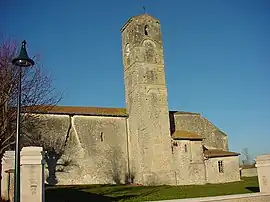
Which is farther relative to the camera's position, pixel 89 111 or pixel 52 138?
pixel 89 111

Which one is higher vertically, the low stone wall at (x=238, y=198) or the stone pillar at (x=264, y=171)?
the stone pillar at (x=264, y=171)

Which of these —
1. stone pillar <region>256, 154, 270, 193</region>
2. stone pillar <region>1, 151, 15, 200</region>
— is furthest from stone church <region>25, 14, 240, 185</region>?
stone pillar <region>1, 151, 15, 200</region>

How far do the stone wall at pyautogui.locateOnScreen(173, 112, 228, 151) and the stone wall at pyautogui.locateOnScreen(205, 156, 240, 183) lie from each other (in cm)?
566

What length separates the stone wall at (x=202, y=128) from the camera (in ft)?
127

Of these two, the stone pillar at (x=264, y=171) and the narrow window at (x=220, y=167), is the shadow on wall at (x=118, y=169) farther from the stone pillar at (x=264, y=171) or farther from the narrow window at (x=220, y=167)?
the stone pillar at (x=264, y=171)

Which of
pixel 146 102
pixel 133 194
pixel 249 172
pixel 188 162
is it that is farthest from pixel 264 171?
pixel 249 172

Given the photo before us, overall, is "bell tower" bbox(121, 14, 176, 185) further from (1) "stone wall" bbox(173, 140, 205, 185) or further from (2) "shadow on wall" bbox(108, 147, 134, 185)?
(1) "stone wall" bbox(173, 140, 205, 185)

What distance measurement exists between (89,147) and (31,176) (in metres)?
22.4

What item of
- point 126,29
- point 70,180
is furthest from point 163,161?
point 126,29

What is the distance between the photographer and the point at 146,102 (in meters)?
31.3

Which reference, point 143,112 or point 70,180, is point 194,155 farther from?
point 70,180

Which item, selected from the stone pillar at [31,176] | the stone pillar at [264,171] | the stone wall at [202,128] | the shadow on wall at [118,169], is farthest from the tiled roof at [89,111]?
the stone pillar at [31,176]

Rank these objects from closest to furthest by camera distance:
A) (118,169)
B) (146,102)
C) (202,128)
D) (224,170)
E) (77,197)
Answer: (77,197)
(146,102)
(118,169)
(224,170)
(202,128)

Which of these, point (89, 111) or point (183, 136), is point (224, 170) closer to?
point (183, 136)
